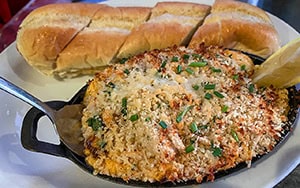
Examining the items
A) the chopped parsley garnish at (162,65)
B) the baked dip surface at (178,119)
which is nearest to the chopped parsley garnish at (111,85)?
the baked dip surface at (178,119)

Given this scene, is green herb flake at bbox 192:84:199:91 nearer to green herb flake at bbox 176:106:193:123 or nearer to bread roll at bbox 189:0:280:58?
green herb flake at bbox 176:106:193:123

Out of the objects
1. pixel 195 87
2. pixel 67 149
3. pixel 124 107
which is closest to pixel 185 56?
Result: pixel 195 87

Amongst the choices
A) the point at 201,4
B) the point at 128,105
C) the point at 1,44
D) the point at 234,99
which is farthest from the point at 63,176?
the point at 1,44

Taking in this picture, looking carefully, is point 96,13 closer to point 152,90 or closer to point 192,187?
point 152,90

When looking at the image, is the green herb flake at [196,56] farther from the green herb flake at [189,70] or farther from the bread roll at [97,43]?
the bread roll at [97,43]

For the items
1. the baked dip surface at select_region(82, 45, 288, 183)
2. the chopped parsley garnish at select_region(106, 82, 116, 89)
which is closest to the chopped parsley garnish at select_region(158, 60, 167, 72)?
the baked dip surface at select_region(82, 45, 288, 183)

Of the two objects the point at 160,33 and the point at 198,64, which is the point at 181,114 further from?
the point at 160,33
